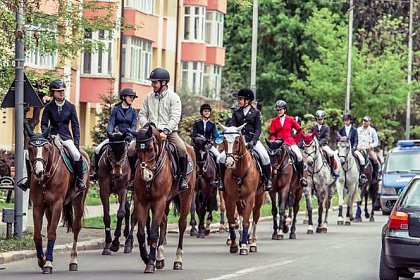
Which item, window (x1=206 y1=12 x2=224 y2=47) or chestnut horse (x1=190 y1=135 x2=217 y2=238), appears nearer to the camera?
chestnut horse (x1=190 y1=135 x2=217 y2=238)

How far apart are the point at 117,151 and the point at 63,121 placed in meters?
2.79

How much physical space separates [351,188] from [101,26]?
497 inches

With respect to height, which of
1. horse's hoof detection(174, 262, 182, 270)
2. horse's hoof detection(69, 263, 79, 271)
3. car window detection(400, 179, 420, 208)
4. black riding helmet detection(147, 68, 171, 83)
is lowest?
horse's hoof detection(69, 263, 79, 271)

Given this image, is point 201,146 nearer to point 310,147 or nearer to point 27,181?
point 310,147

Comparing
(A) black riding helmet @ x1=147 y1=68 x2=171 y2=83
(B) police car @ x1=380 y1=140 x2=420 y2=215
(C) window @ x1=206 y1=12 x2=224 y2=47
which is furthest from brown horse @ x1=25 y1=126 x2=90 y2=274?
(C) window @ x1=206 y1=12 x2=224 y2=47

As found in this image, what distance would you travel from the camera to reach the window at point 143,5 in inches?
2212

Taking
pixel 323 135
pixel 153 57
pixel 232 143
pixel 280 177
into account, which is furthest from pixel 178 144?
pixel 153 57

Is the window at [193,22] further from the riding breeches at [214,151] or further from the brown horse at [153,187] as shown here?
the brown horse at [153,187]

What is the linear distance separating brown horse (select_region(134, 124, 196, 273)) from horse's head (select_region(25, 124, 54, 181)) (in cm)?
131

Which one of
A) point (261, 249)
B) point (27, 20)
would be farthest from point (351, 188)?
point (27, 20)

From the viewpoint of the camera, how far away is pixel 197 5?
68.8 m

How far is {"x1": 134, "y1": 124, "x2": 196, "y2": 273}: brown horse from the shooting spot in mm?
19531

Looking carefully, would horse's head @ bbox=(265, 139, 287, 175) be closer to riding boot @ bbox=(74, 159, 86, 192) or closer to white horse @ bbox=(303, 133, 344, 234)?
white horse @ bbox=(303, 133, 344, 234)

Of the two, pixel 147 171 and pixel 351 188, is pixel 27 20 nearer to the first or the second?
pixel 147 171
